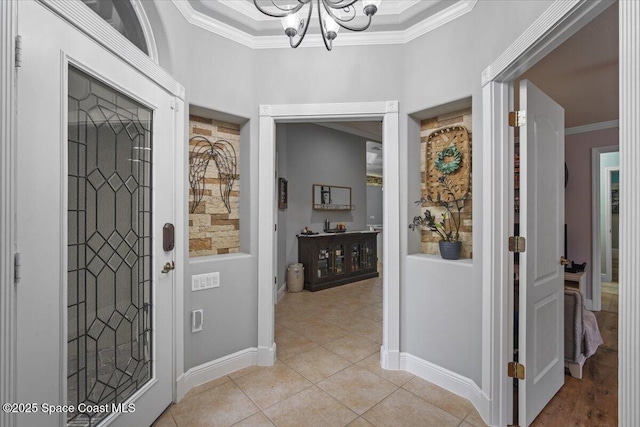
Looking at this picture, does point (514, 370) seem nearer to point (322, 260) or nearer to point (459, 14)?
point (459, 14)

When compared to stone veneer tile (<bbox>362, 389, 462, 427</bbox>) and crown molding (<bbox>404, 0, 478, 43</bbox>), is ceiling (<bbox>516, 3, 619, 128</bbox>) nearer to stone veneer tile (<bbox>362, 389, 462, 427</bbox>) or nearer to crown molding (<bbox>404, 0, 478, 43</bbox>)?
crown molding (<bbox>404, 0, 478, 43</bbox>)

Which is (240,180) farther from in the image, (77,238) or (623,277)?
(623,277)

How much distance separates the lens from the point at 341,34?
7.97 ft

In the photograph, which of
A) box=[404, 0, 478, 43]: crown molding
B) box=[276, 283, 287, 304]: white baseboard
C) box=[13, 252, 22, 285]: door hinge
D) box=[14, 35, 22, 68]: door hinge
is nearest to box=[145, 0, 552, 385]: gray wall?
box=[404, 0, 478, 43]: crown molding

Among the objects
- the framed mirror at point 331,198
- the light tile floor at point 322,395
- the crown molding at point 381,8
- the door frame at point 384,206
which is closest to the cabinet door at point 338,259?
the framed mirror at point 331,198

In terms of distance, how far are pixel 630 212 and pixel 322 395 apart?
1.99m

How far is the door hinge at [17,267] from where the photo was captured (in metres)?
1.04

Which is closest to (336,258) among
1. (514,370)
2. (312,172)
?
(312,172)

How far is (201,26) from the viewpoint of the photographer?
217 centimetres

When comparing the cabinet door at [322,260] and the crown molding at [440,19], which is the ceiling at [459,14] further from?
the cabinet door at [322,260]

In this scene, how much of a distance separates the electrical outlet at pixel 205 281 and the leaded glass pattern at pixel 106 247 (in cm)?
37

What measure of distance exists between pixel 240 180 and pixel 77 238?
1310mm

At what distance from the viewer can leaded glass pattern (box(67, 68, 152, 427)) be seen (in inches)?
52.8

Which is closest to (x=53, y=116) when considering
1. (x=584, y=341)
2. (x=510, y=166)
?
(x=510, y=166)
